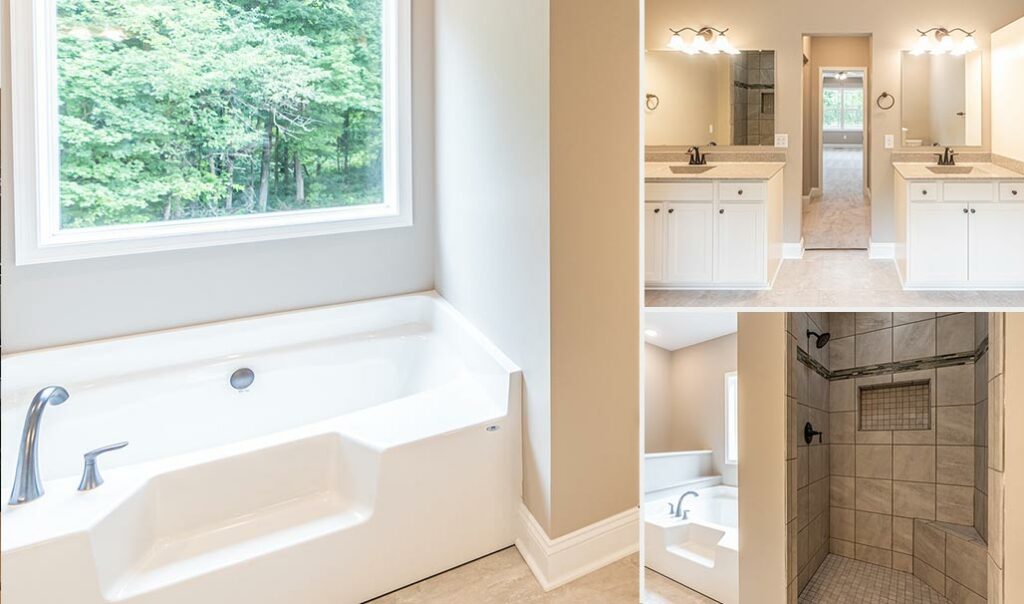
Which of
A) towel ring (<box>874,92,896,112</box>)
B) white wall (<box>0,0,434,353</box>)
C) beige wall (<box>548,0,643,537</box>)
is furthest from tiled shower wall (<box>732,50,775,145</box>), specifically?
white wall (<box>0,0,434,353</box>)

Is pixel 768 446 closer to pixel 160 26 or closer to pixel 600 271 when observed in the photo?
pixel 600 271

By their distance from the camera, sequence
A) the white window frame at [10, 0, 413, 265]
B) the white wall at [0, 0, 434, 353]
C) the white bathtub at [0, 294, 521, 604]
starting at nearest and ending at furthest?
the white bathtub at [0, 294, 521, 604]
the white window frame at [10, 0, 413, 265]
the white wall at [0, 0, 434, 353]

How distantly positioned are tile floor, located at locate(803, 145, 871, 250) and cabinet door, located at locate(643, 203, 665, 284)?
0.16 metres

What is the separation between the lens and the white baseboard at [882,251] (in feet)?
2.92

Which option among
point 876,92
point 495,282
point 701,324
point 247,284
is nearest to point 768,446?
point 701,324

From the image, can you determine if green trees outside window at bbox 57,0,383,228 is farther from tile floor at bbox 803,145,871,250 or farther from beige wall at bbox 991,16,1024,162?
beige wall at bbox 991,16,1024,162

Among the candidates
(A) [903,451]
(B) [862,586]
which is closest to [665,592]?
(B) [862,586]

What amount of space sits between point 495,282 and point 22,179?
1796 millimetres

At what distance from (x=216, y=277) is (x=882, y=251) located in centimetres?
288

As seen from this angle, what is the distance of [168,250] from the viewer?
310 cm

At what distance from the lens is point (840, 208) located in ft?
2.82

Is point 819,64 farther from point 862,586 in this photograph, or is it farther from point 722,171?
point 862,586

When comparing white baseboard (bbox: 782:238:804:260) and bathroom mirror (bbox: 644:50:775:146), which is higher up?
bathroom mirror (bbox: 644:50:775:146)

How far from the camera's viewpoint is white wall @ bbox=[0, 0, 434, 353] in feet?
9.37
